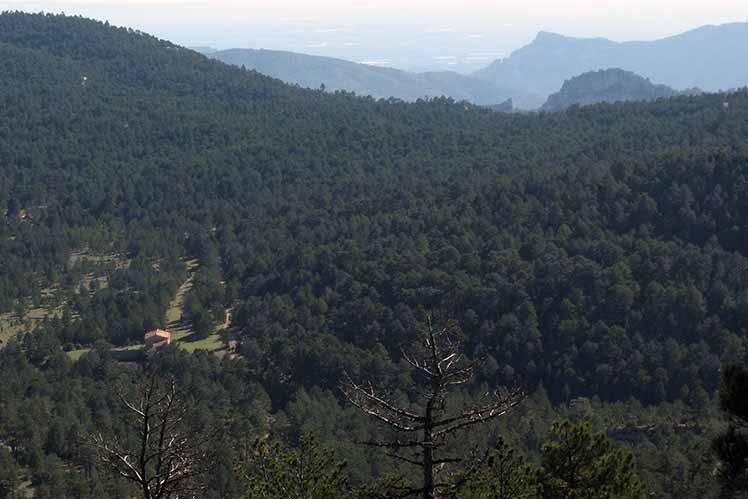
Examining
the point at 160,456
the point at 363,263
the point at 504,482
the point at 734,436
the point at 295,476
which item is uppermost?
the point at 734,436

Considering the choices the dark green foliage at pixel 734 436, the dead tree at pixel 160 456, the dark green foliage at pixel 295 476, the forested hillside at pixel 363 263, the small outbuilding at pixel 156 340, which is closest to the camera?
the dark green foliage at pixel 734 436

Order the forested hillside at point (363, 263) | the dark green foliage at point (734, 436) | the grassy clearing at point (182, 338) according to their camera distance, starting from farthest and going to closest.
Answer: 1. the grassy clearing at point (182, 338)
2. the forested hillside at point (363, 263)
3. the dark green foliage at point (734, 436)

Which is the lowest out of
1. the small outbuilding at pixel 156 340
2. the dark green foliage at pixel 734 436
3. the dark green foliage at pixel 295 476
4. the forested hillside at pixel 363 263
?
the small outbuilding at pixel 156 340

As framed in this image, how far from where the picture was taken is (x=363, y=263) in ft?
230

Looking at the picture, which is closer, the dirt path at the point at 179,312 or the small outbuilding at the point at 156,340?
the small outbuilding at the point at 156,340

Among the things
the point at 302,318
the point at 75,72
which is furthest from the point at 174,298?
the point at 75,72

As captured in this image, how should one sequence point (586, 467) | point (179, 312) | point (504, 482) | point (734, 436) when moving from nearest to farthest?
point (734, 436) → point (504, 482) → point (586, 467) → point (179, 312)

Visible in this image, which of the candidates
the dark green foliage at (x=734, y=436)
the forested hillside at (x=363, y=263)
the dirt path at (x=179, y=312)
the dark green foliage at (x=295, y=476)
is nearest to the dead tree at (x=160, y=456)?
the dark green foliage at (x=295, y=476)

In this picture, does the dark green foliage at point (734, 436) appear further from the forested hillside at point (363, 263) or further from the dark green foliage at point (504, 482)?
the forested hillside at point (363, 263)

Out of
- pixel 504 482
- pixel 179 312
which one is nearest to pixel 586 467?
pixel 504 482

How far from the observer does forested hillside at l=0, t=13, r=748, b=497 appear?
46.1 m

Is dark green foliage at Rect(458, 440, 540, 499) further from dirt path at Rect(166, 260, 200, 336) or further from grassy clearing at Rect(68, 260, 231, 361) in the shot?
dirt path at Rect(166, 260, 200, 336)

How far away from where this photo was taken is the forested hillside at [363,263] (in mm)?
46094

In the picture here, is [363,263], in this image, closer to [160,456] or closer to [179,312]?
[179,312]
